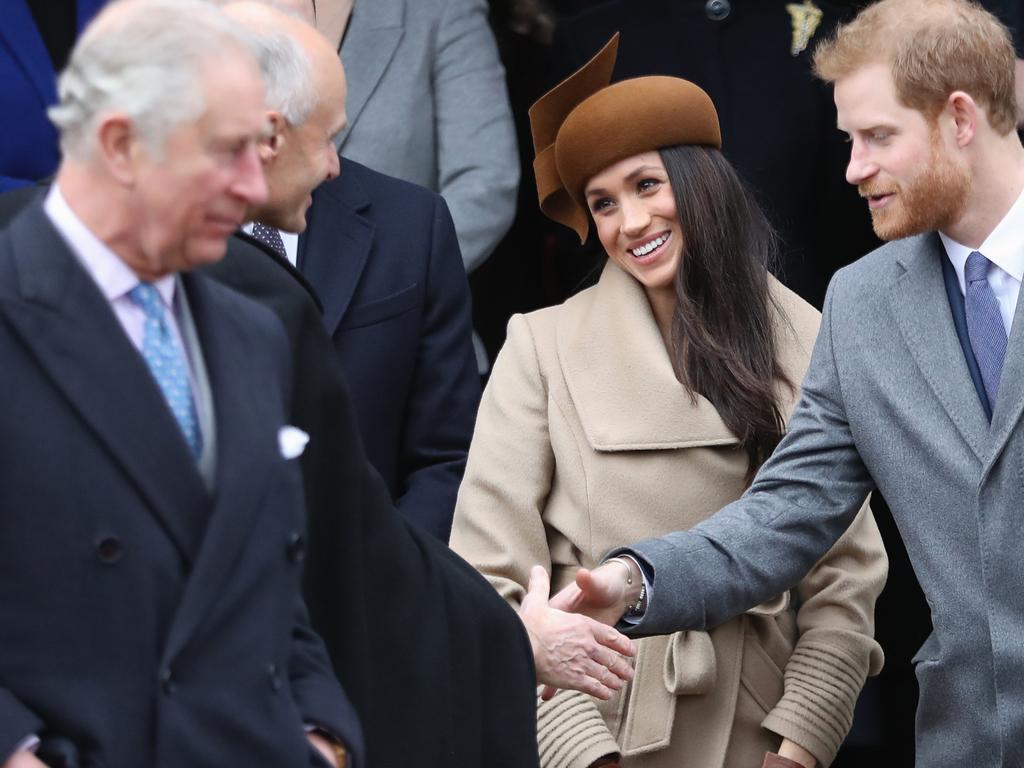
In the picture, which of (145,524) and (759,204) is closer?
(145,524)

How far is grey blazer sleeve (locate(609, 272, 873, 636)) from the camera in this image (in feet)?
11.4

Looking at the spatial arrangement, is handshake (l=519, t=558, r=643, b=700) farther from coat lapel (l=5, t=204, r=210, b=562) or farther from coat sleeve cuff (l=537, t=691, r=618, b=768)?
coat lapel (l=5, t=204, r=210, b=562)

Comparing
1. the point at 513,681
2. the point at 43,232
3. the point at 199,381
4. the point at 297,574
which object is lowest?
the point at 513,681

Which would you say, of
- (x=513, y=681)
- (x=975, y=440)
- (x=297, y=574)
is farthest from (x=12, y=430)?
(x=975, y=440)

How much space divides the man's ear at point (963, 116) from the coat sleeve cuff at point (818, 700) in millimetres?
1026

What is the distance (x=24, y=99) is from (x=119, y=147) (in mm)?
2013

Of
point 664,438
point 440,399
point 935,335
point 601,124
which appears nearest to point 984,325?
point 935,335

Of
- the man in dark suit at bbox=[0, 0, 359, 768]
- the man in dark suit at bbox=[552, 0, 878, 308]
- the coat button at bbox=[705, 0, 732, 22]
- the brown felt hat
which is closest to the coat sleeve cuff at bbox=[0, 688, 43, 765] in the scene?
the man in dark suit at bbox=[0, 0, 359, 768]

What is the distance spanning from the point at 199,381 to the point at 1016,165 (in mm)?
1731

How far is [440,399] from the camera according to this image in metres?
3.97

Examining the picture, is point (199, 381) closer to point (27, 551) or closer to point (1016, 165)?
point (27, 551)

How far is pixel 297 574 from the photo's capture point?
7.28ft

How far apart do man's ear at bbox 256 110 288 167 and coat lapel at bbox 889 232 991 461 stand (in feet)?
3.79

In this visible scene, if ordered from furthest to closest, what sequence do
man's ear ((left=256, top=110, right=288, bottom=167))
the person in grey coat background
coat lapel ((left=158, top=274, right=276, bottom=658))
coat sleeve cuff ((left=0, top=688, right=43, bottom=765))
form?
the person in grey coat background → man's ear ((left=256, top=110, right=288, bottom=167)) → coat lapel ((left=158, top=274, right=276, bottom=658)) → coat sleeve cuff ((left=0, top=688, right=43, bottom=765))
